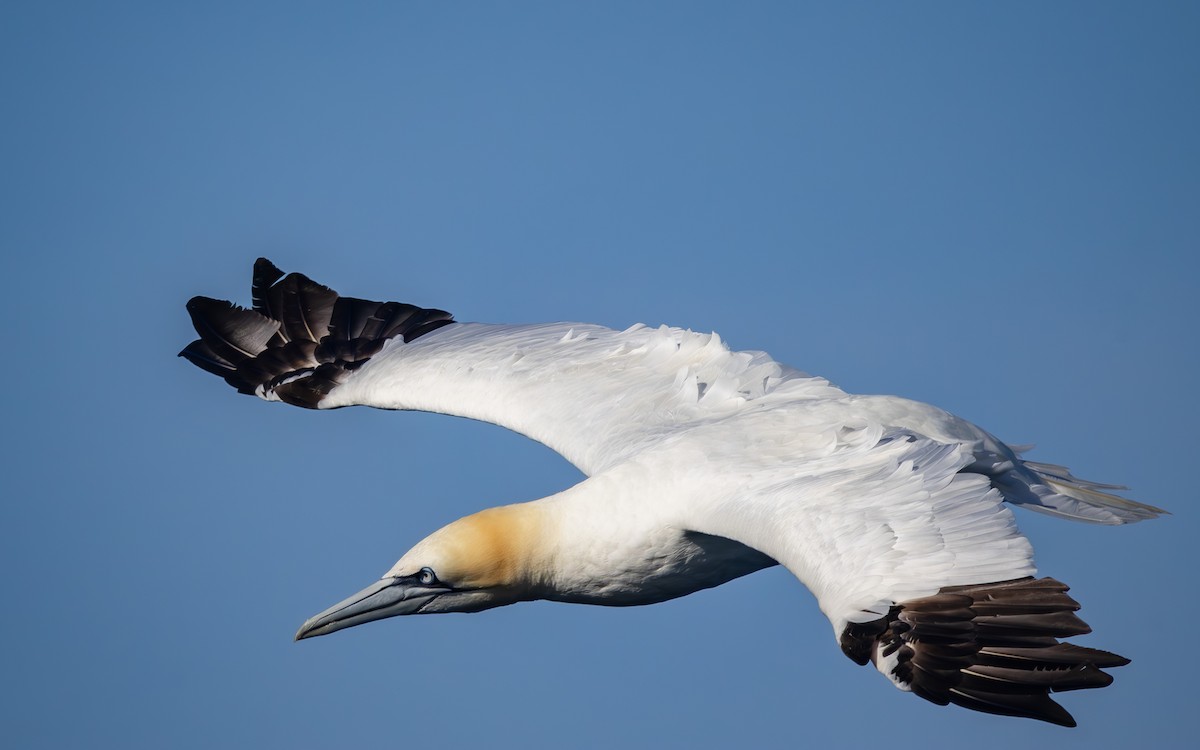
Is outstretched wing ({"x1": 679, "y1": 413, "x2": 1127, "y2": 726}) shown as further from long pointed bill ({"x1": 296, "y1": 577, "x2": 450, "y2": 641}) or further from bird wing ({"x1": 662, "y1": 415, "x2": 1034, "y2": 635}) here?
long pointed bill ({"x1": 296, "y1": 577, "x2": 450, "y2": 641})

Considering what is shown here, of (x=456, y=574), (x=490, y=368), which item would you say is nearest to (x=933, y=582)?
(x=456, y=574)

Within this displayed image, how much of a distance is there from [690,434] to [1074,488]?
342cm

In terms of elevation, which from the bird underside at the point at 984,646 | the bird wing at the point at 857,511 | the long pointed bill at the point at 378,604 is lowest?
the bird underside at the point at 984,646

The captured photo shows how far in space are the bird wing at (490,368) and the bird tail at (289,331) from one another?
1 centimetres

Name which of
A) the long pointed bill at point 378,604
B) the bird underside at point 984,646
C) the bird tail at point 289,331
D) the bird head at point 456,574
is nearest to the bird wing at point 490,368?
the bird tail at point 289,331

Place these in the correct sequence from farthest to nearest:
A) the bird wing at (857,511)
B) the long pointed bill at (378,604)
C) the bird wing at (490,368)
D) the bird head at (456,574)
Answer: the bird wing at (490,368) < the long pointed bill at (378,604) < the bird head at (456,574) < the bird wing at (857,511)

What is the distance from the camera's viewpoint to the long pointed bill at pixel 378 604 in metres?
10.4

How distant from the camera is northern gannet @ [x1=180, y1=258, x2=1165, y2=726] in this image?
782cm

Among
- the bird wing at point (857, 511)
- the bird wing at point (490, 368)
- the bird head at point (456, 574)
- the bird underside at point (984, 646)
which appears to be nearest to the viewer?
the bird underside at point (984, 646)

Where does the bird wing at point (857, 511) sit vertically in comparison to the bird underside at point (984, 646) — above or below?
above

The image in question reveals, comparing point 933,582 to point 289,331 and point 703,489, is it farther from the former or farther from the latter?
point 289,331

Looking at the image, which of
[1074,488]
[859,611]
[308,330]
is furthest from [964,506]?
[308,330]

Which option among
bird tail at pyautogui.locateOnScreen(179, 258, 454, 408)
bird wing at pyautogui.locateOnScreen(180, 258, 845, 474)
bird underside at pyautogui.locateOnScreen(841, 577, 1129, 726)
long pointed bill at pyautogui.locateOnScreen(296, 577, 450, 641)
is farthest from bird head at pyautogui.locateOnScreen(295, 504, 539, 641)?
bird tail at pyautogui.locateOnScreen(179, 258, 454, 408)

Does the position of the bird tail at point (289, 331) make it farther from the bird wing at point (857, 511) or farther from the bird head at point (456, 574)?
the bird wing at point (857, 511)
